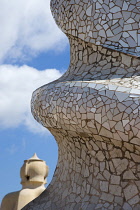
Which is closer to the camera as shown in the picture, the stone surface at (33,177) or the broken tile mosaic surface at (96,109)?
the broken tile mosaic surface at (96,109)

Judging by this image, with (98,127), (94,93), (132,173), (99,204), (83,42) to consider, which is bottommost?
(99,204)

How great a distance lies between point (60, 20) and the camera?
538 centimetres

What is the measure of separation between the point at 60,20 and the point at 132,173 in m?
1.82

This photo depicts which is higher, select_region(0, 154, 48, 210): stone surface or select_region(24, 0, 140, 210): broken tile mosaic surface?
select_region(24, 0, 140, 210): broken tile mosaic surface

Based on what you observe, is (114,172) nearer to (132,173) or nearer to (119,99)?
(132,173)

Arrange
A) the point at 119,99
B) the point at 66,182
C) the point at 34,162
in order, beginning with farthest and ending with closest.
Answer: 1. the point at 34,162
2. the point at 66,182
3. the point at 119,99

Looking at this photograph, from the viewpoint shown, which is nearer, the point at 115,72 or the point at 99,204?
the point at 99,204

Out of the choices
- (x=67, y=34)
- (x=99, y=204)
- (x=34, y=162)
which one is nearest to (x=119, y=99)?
(x=99, y=204)

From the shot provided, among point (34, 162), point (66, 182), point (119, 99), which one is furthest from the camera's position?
point (34, 162)

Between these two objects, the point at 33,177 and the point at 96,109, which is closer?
the point at 96,109

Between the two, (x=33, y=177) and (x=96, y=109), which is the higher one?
(x=96, y=109)

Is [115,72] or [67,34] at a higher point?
[67,34]

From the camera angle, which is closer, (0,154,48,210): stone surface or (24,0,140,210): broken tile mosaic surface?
(24,0,140,210): broken tile mosaic surface

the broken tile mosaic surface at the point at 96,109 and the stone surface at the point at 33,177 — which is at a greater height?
the broken tile mosaic surface at the point at 96,109
